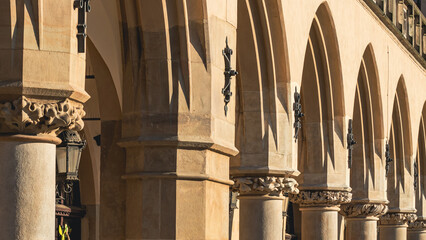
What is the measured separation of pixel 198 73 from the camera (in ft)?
37.0

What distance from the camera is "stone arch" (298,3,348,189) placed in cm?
1812

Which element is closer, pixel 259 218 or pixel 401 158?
pixel 259 218

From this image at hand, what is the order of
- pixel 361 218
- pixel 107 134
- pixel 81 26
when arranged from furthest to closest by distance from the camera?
pixel 361 218 < pixel 107 134 < pixel 81 26

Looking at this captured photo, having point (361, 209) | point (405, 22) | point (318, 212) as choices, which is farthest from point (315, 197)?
point (405, 22)

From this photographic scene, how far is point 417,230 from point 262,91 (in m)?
13.8

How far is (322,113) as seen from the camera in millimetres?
18359

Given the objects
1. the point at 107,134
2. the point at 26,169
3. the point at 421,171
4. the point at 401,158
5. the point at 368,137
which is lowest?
the point at 26,169

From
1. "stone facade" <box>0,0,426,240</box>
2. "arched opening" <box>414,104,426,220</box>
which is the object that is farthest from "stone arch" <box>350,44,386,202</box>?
"arched opening" <box>414,104,426,220</box>

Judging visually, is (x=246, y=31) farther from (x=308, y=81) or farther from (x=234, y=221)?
(x=234, y=221)

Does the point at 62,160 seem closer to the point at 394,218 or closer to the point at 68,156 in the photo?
the point at 68,156

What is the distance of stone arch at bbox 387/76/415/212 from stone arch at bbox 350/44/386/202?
333cm

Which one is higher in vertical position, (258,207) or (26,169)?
(26,169)

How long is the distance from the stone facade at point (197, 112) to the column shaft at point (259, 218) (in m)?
0.01

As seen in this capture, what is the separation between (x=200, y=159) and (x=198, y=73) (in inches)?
33.5
